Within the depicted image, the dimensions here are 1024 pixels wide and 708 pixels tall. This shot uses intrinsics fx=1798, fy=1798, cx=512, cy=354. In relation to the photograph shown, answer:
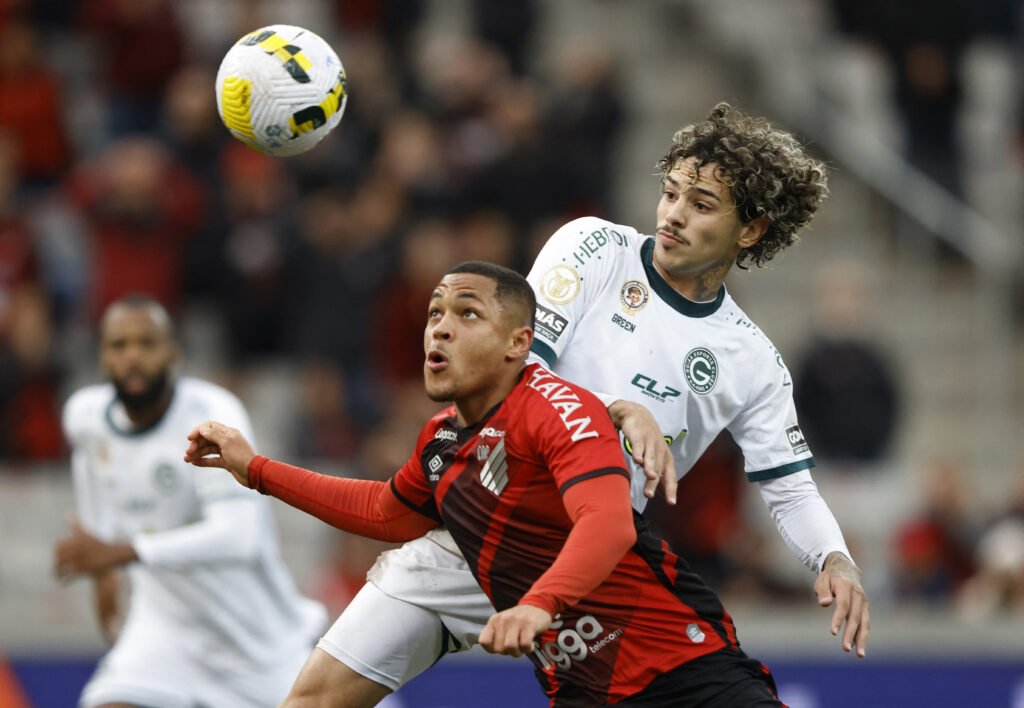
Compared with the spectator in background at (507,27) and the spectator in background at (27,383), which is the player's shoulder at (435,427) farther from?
the spectator in background at (507,27)

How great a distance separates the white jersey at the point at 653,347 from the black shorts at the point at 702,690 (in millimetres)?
653

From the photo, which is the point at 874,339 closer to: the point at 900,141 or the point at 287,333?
the point at 900,141

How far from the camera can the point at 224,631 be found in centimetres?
786

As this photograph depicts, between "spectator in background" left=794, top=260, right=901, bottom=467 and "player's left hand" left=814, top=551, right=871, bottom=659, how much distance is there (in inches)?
230

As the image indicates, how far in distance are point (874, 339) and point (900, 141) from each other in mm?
2096

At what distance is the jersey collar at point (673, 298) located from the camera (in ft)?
20.0

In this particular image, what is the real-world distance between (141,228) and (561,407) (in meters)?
7.35

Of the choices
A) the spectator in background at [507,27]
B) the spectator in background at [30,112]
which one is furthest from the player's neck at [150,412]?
the spectator in background at [507,27]

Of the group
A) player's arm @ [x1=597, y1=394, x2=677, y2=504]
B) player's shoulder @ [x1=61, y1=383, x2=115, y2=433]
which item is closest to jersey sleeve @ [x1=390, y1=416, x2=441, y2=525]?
player's arm @ [x1=597, y1=394, x2=677, y2=504]

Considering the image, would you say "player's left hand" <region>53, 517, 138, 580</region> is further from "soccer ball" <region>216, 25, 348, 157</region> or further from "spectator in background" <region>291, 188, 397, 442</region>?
"spectator in background" <region>291, 188, 397, 442</region>

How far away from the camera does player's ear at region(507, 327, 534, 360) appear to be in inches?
221

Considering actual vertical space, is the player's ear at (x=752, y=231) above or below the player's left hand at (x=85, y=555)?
above

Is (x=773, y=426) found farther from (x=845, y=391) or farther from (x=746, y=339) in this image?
(x=845, y=391)

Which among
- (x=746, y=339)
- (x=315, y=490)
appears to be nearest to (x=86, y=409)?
(x=315, y=490)
